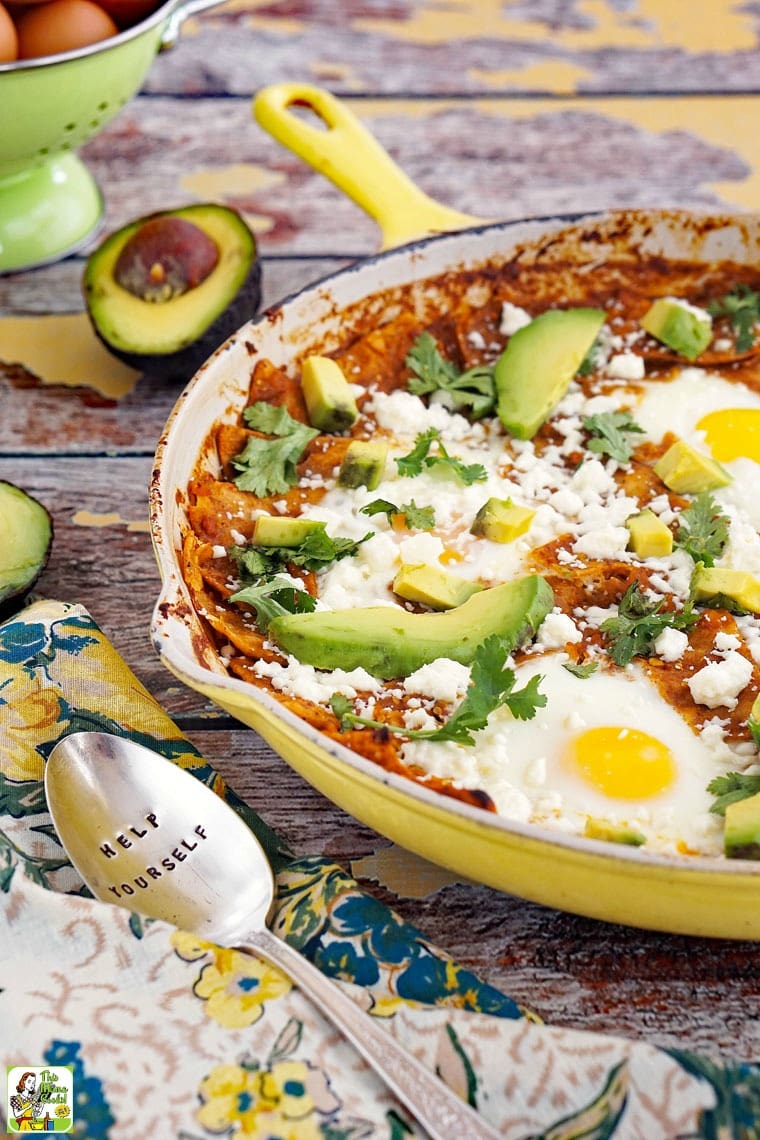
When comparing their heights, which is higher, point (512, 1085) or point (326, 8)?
point (326, 8)

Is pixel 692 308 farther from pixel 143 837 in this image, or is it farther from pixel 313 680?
pixel 143 837

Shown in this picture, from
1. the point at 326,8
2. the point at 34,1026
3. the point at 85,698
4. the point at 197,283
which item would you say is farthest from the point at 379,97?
the point at 34,1026

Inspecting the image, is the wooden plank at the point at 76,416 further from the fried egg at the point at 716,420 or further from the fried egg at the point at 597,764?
the fried egg at the point at 597,764

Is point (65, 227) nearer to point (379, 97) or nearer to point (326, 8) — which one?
point (379, 97)

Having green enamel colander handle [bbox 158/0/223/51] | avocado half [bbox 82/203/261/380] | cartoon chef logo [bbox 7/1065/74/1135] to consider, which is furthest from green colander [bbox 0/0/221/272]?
cartoon chef logo [bbox 7/1065/74/1135]

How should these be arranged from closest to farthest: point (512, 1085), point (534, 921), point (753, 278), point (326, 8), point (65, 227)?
point (512, 1085) < point (534, 921) < point (753, 278) < point (65, 227) < point (326, 8)

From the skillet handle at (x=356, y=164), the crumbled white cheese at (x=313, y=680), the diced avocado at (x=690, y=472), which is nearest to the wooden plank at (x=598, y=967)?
the crumbled white cheese at (x=313, y=680)
